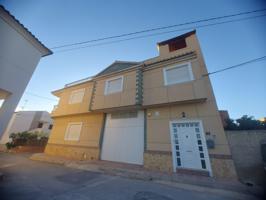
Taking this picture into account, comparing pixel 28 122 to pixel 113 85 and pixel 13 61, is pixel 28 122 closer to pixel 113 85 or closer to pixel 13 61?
pixel 113 85

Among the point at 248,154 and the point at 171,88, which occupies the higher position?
the point at 171,88

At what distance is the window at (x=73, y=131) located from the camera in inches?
407

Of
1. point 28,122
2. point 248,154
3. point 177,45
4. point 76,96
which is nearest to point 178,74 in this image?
point 177,45

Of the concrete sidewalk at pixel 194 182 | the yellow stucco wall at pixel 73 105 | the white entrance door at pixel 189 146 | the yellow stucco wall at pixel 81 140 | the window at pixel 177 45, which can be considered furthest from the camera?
the yellow stucco wall at pixel 73 105

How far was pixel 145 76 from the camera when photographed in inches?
346

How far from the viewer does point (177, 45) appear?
972cm

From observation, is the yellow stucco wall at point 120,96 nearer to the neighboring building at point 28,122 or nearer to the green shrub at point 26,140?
the green shrub at point 26,140

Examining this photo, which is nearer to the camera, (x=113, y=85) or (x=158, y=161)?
(x=158, y=161)

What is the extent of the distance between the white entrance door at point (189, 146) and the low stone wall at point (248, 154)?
3.96 ft

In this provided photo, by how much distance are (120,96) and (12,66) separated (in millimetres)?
5534

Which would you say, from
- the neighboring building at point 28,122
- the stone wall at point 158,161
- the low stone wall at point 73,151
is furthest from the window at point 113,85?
the neighboring building at point 28,122

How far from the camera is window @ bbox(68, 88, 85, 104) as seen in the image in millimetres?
11465

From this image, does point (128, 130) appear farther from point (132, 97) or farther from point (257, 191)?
point (257, 191)

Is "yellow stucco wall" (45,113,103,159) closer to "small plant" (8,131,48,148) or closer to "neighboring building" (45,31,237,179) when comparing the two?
"neighboring building" (45,31,237,179)
